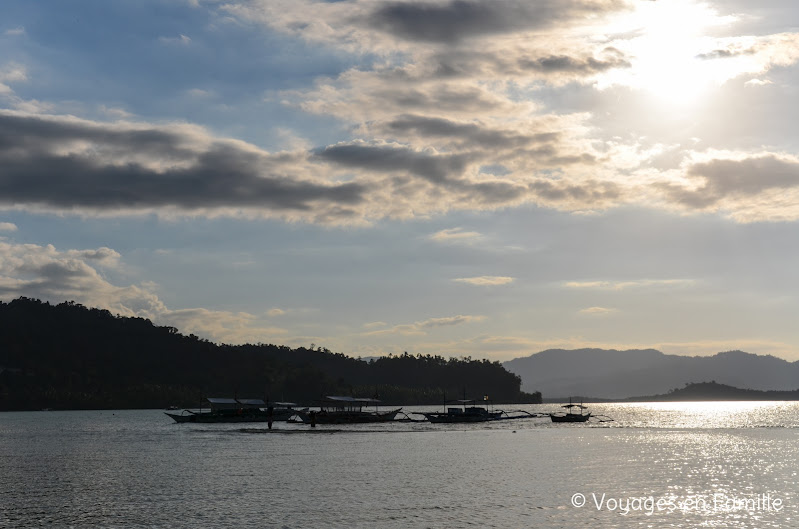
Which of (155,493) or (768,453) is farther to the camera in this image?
(768,453)

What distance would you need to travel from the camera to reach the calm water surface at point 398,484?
65.8m

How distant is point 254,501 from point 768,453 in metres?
93.2

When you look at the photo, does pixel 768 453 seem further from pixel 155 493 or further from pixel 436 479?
pixel 155 493

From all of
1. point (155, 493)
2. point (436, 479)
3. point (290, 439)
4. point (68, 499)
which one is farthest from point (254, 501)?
point (290, 439)

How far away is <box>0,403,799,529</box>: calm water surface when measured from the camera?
65750mm

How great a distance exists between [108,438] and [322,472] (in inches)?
3524

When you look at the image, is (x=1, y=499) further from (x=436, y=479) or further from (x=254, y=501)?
(x=436, y=479)

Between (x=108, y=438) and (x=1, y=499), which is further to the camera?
(x=108, y=438)

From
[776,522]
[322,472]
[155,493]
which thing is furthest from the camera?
[322,472]

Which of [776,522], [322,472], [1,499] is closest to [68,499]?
[1,499]

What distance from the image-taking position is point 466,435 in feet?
582

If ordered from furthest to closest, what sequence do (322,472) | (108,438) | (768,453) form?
(108,438) → (768,453) → (322,472)

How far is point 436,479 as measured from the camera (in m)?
91.7

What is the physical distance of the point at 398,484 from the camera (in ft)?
286
